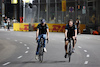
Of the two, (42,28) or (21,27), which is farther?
(21,27)

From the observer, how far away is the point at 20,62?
12188 mm

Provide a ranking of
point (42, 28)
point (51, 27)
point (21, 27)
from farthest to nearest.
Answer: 1. point (21, 27)
2. point (51, 27)
3. point (42, 28)

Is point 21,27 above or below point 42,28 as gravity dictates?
below

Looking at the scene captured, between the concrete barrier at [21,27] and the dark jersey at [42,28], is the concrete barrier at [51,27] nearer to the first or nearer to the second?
the concrete barrier at [21,27]

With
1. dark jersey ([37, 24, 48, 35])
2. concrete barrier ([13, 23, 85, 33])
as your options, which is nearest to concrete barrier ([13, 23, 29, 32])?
concrete barrier ([13, 23, 85, 33])

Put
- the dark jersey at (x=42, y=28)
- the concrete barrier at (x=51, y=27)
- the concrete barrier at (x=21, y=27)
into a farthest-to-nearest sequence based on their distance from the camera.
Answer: the concrete barrier at (x=21, y=27), the concrete barrier at (x=51, y=27), the dark jersey at (x=42, y=28)

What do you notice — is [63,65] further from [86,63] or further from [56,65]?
[86,63]

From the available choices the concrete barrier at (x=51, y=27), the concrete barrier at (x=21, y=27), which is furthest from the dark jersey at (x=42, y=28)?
the concrete barrier at (x=21, y=27)

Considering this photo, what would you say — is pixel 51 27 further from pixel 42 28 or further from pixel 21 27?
pixel 42 28

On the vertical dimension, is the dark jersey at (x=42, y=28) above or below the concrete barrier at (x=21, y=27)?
above

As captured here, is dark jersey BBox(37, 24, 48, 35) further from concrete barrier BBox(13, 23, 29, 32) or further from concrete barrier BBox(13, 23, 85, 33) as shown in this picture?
concrete barrier BBox(13, 23, 29, 32)

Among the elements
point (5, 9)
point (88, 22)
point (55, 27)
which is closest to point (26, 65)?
point (55, 27)

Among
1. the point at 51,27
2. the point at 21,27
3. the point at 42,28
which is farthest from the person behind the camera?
the point at 21,27

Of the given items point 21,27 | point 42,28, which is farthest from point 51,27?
point 42,28
